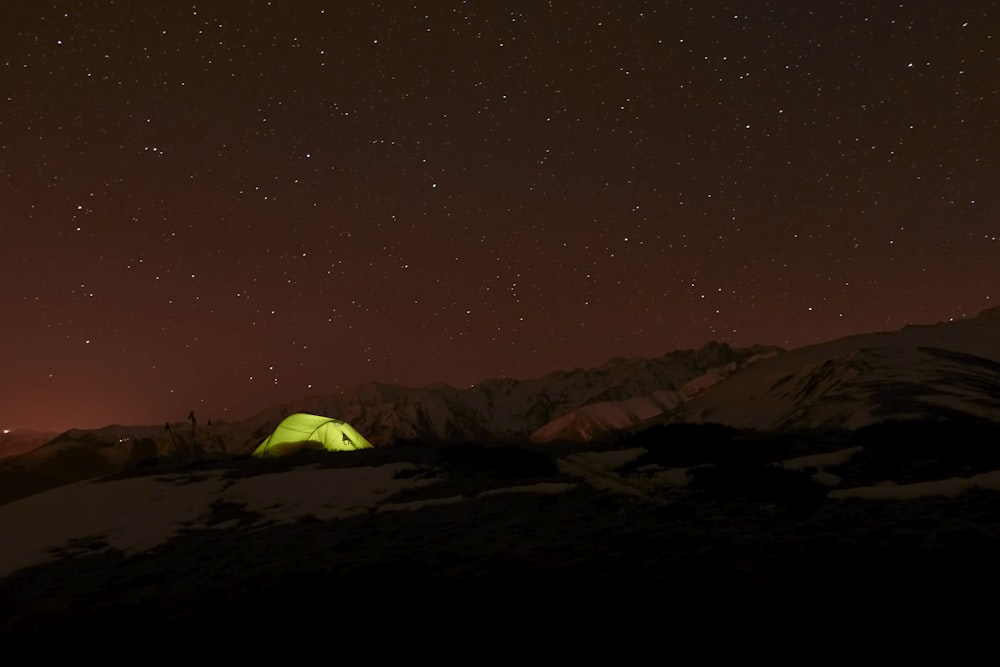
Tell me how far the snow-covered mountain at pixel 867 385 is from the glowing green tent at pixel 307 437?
2259 cm

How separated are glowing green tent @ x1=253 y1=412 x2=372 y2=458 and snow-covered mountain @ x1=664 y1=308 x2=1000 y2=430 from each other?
22590 millimetres

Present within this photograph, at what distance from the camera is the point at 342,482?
782 inches

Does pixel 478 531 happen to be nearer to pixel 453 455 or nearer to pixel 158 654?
pixel 158 654

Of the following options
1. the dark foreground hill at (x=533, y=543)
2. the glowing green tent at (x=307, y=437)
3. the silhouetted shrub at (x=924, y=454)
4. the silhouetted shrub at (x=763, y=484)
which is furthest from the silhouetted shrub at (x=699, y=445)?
the glowing green tent at (x=307, y=437)

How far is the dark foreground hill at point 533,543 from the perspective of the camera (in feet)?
26.8

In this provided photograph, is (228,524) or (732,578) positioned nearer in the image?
(732,578)

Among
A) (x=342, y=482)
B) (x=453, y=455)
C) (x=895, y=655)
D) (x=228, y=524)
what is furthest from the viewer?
(x=453, y=455)

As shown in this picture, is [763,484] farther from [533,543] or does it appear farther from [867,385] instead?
[867,385]

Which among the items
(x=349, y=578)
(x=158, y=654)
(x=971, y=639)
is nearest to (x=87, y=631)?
(x=158, y=654)

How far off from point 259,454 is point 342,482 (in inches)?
530

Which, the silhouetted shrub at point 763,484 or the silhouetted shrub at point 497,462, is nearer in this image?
the silhouetted shrub at point 763,484

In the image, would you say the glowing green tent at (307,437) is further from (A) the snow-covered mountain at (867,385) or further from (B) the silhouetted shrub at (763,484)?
(A) the snow-covered mountain at (867,385)

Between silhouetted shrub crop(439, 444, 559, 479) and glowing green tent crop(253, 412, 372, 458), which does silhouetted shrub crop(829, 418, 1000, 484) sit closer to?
silhouetted shrub crop(439, 444, 559, 479)

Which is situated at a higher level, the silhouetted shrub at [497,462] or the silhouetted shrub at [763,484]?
the silhouetted shrub at [497,462]
